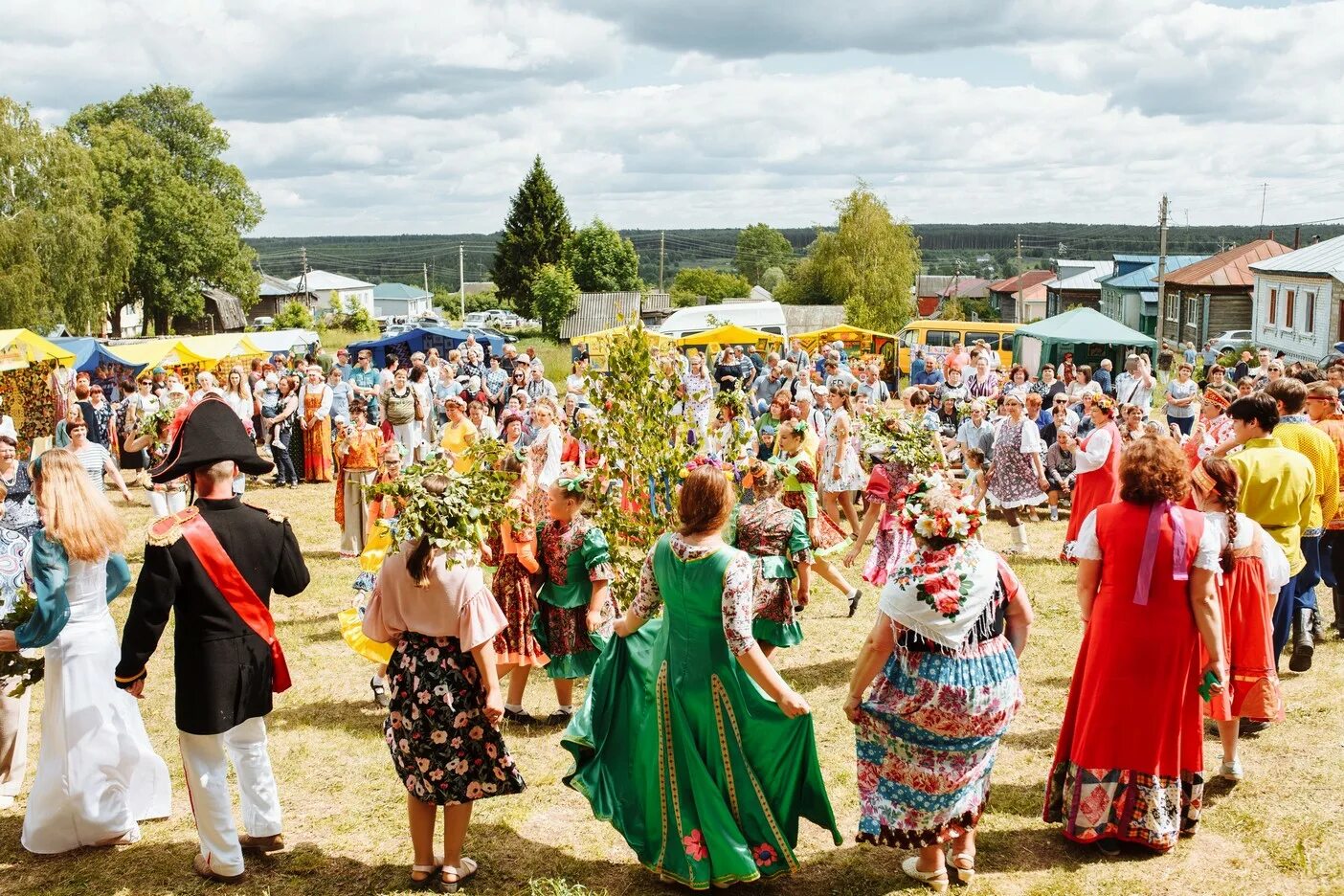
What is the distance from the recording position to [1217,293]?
152ft

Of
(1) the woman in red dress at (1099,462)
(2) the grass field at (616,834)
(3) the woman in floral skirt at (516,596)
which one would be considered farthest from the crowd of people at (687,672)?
(1) the woman in red dress at (1099,462)

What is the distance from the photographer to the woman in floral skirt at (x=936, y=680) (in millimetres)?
4012

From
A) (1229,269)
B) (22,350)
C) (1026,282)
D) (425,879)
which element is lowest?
(425,879)

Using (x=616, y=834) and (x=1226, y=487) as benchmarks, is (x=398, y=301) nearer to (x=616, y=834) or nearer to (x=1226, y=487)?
(x=616, y=834)

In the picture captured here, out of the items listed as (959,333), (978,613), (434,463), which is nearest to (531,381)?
(434,463)

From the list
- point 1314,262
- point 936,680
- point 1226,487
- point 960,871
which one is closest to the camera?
point 936,680

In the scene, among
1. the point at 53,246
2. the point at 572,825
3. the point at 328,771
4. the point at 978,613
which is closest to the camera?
the point at 978,613

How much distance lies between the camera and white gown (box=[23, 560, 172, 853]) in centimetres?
483

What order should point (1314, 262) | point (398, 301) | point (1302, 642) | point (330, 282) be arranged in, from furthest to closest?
point (398, 301) < point (330, 282) < point (1314, 262) < point (1302, 642)

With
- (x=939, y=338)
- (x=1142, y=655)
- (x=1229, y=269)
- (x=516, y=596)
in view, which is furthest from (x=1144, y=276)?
(x=1142, y=655)

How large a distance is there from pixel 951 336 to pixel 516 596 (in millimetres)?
27780

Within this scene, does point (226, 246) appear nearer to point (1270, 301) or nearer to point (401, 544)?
point (1270, 301)

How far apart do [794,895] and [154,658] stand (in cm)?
571

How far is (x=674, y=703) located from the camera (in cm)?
424
